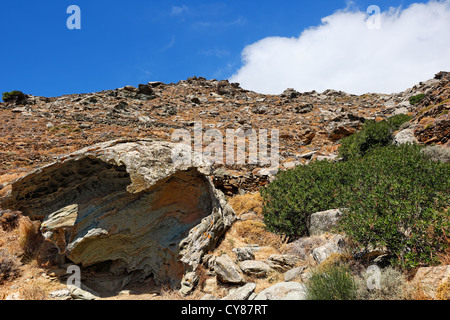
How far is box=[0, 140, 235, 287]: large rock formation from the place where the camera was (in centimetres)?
624

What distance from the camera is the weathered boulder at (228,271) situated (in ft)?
17.2

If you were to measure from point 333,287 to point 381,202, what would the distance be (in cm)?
240

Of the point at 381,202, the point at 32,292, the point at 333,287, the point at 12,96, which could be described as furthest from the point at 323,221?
the point at 12,96

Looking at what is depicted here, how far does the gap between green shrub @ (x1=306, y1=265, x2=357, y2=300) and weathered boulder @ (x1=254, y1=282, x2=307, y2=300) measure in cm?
22

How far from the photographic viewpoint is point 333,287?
11.7 feet

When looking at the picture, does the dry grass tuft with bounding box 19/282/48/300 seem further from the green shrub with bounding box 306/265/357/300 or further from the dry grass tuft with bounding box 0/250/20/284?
the green shrub with bounding box 306/265/357/300

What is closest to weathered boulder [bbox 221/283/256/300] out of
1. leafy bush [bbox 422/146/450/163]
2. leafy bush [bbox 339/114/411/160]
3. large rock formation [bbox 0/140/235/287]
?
large rock formation [bbox 0/140/235/287]

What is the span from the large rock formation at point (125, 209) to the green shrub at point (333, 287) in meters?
3.30

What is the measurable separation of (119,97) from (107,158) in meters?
29.5

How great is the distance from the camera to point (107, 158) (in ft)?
20.5

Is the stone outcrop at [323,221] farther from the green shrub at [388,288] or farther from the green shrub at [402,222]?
the green shrub at [388,288]
